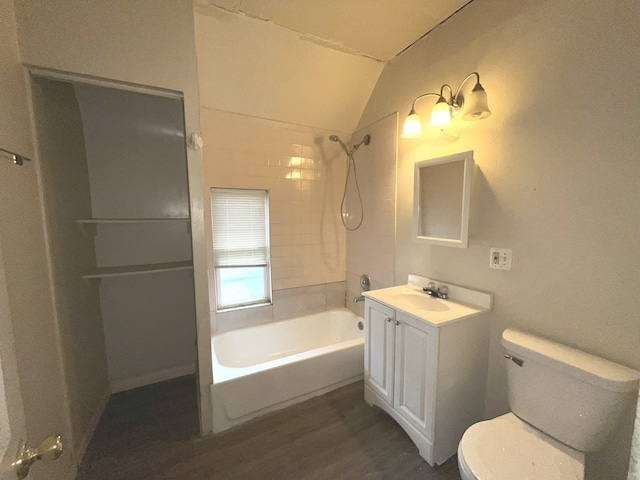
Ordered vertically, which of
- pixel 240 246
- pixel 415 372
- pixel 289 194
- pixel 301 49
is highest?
pixel 301 49

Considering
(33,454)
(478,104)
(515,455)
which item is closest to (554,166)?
(478,104)

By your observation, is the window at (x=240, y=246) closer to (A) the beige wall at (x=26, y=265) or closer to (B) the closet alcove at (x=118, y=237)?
(B) the closet alcove at (x=118, y=237)

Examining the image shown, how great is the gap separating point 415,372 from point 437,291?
22.8 inches

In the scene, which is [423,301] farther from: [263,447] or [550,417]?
[263,447]

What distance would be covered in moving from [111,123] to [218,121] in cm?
79

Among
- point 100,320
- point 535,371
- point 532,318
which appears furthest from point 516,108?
point 100,320

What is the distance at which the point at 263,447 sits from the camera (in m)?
1.63

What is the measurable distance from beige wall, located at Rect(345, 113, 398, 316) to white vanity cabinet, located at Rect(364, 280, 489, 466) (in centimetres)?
75

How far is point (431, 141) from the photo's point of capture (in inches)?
73.4

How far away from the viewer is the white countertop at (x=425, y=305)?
1.48m

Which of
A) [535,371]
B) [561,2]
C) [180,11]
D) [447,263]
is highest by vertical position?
[180,11]

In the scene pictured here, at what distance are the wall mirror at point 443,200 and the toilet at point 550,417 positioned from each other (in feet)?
2.28

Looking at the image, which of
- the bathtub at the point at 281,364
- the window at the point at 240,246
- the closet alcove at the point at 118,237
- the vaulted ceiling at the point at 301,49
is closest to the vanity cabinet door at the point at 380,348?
the bathtub at the point at 281,364

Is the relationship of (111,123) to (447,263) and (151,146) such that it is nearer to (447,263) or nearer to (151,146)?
(151,146)
